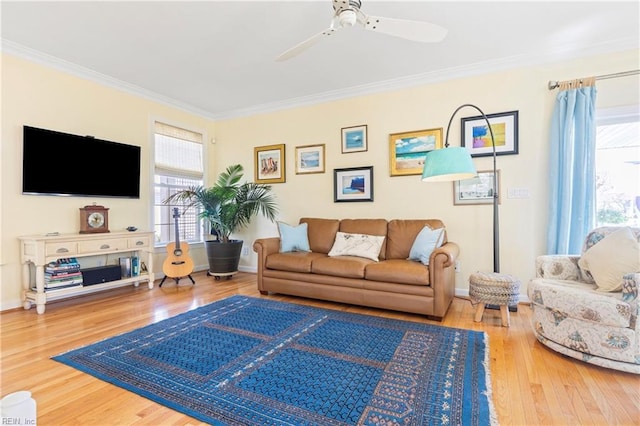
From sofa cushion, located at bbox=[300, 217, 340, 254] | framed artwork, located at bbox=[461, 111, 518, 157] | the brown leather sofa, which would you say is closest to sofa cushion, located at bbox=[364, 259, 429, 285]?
the brown leather sofa

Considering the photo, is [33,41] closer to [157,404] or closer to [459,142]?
[157,404]

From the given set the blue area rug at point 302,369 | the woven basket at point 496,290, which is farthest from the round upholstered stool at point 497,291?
the blue area rug at point 302,369

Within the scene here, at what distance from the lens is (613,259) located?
2250 mm

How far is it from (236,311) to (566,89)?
4063 mm

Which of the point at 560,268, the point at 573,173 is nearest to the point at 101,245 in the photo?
the point at 560,268

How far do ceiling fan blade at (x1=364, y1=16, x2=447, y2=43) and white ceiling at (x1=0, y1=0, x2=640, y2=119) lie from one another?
1.94 feet

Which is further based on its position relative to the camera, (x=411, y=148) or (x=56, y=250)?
(x=411, y=148)

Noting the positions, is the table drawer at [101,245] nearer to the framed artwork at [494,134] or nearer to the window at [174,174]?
the window at [174,174]

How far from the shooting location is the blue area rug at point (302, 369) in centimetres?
160

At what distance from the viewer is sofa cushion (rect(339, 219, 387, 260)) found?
376 cm

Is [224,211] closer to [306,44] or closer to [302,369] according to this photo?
[306,44]

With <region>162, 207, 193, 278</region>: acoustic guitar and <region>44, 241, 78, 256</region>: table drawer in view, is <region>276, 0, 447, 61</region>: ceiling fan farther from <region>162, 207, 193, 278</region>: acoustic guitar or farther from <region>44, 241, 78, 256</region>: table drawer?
<region>162, 207, 193, 278</region>: acoustic guitar

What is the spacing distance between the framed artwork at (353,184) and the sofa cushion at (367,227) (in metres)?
0.42

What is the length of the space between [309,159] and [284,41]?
6.13ft
